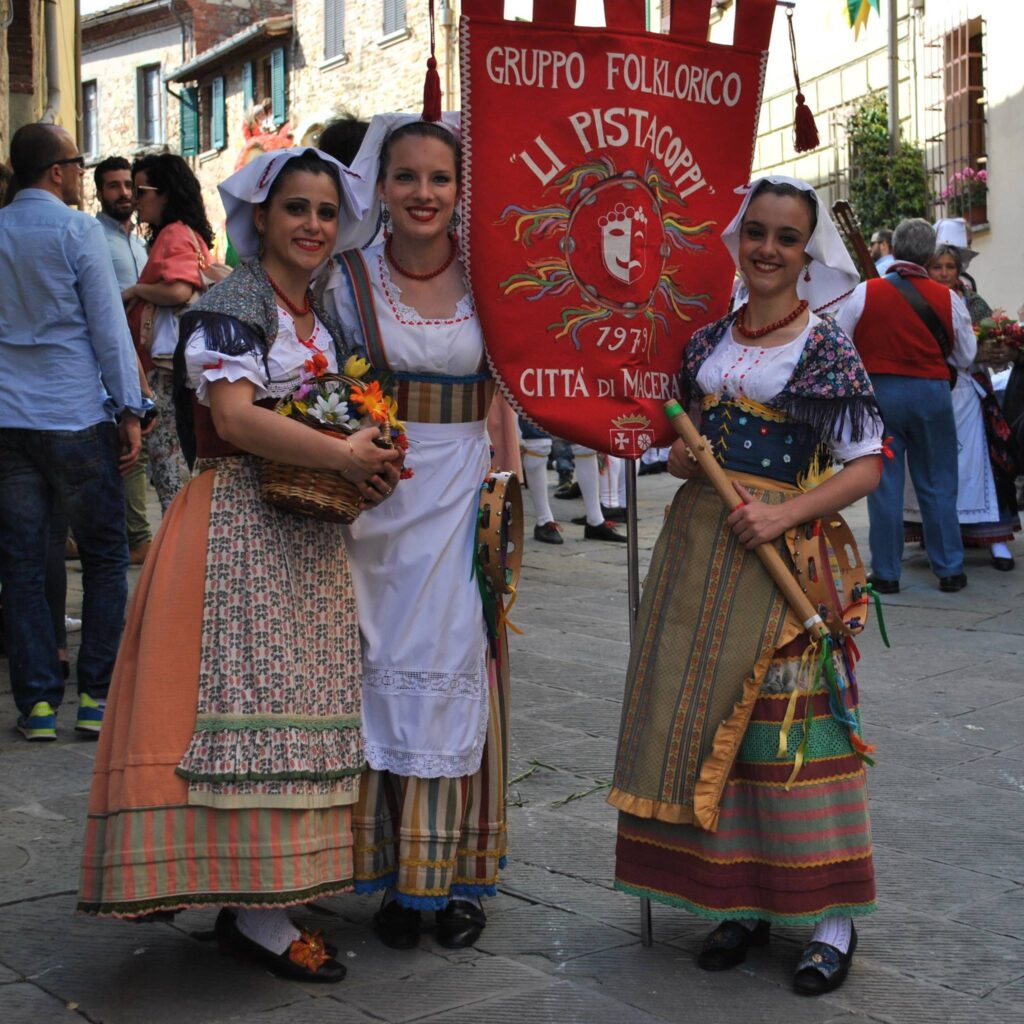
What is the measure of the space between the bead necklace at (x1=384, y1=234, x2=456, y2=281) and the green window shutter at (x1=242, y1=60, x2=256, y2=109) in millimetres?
33375

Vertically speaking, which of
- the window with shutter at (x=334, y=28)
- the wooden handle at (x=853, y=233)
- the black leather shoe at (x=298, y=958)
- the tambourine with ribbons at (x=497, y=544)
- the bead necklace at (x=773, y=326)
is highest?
the window with shutter at (x=334, y=28)

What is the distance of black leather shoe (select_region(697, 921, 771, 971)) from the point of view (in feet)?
11.5

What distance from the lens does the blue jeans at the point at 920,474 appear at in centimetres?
845

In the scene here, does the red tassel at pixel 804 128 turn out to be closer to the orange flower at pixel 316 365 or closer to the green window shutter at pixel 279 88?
the orange flower at pixel 316 365

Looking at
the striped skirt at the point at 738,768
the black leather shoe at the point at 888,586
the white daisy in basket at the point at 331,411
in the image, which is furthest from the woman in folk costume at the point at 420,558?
the black leather shoe at the point at 888,586

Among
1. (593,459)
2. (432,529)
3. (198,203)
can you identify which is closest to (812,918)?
(432,529)

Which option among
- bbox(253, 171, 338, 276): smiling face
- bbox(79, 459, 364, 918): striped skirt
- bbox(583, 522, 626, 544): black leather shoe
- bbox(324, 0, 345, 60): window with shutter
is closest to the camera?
bbox(79, 459, 364, 918): striped skirt

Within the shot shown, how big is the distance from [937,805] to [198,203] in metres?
4.23

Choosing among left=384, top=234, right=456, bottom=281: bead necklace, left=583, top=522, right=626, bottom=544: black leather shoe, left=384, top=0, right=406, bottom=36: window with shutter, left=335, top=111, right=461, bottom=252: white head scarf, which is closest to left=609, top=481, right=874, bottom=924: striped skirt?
left=384, top=234, right=456, bottom=281: bead necklace

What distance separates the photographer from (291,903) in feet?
10.9

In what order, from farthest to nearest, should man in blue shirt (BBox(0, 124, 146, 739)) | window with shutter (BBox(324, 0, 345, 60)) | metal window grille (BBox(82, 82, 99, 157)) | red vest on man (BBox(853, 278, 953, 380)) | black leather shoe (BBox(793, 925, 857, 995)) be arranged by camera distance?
metal window grille (BBox(82, 82, 99, 157)), window with shutter (BBox(324, 0, 345, 60)), red vest on man (BBox(853, 278, 953, 380)), man in blue shirt (BBox(0, 124, 146, 739)), black leather shoe (BBox(793, 925, 857, 995))

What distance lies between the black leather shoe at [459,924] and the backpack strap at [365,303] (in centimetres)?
131

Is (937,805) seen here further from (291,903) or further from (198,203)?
(198,203)

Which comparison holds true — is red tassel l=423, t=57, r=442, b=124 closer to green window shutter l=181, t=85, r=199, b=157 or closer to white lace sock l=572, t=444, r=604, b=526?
white lace sock l=572, t=444, r=604, b=526
